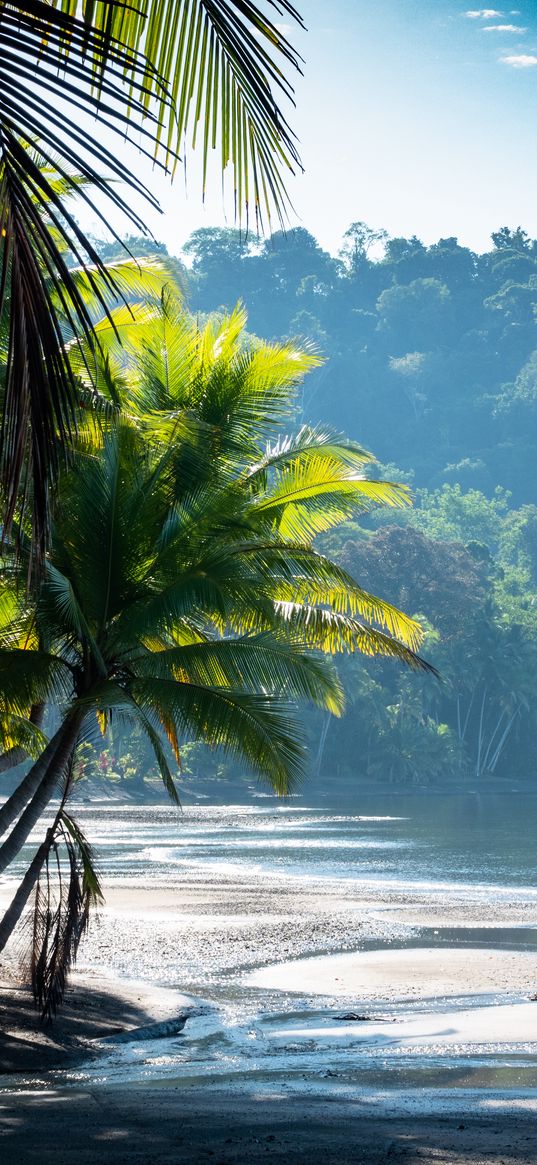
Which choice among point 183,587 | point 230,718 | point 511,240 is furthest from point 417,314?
point 230,718

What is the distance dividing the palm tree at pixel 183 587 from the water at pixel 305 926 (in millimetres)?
2311

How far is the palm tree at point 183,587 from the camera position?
37.8 ft

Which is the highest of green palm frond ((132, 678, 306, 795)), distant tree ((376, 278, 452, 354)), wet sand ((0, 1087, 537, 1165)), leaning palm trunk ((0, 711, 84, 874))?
distant tree ((376, 278, 452, 354))

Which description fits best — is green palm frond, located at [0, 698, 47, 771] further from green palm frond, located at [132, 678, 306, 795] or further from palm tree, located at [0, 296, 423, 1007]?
green palm frond, located at [132, 678, 306, 795]

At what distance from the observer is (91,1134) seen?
265 inches

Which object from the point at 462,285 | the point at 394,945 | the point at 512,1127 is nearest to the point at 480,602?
the point at 394,945

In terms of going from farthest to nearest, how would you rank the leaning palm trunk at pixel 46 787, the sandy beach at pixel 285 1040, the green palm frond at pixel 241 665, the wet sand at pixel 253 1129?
the green palm frond at pixel 241 665
the leaning palm trunk at pixel 46 787
the sandy beach at pixel 285 1040
the wet sand at pixel 253 1129

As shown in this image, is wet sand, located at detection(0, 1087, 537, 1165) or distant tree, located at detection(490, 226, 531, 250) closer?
wet sand, located at detection(0, 1087, 537, 1165)

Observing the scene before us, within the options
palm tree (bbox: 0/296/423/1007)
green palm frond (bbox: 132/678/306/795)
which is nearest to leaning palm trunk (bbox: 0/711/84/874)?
palm tree (bbox: 0/296/423/1007)

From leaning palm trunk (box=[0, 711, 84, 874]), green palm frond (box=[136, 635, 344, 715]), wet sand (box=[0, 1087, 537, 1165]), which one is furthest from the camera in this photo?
green palm frond (box=[136, 635, 344, 715])

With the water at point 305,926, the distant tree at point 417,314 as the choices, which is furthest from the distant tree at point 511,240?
the water at point 305,926

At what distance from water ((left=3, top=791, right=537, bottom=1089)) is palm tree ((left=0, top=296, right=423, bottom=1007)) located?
2311 millimetres

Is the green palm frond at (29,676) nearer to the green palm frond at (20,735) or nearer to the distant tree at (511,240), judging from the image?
the green palm frond at (20,735)

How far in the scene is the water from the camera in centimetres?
1055
